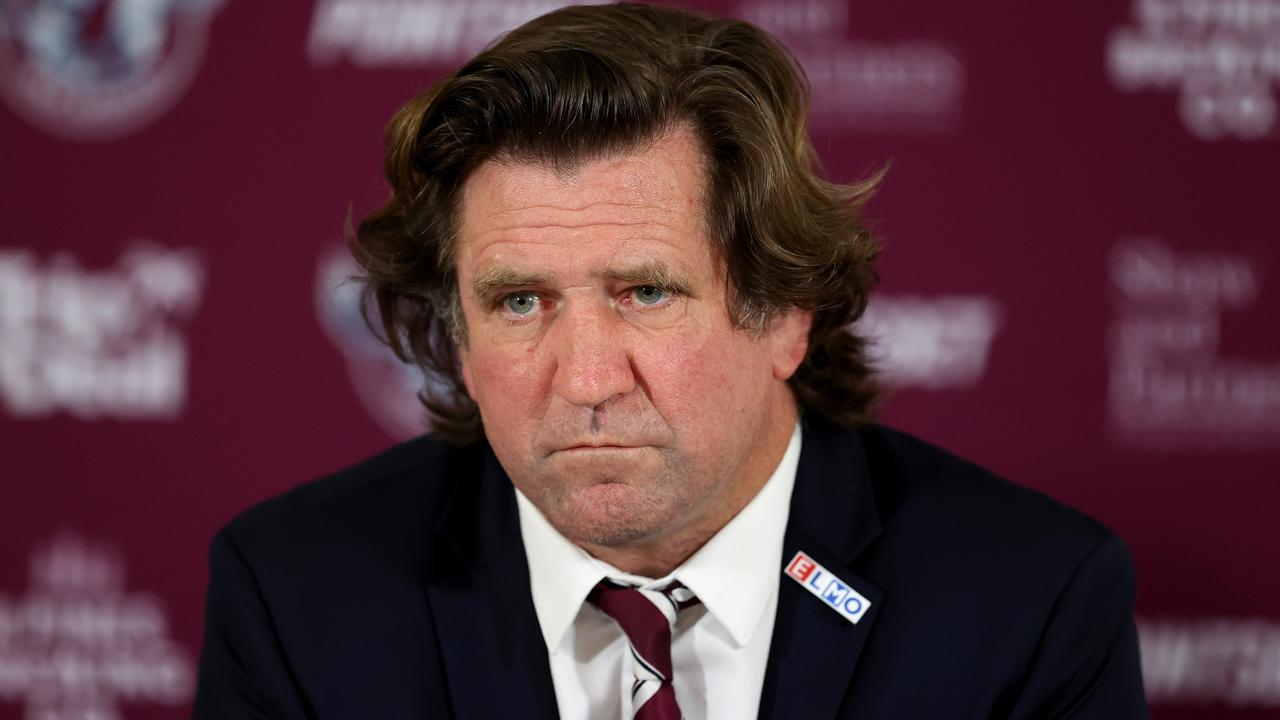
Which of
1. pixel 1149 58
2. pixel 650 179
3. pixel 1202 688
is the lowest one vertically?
pixel 1202 688

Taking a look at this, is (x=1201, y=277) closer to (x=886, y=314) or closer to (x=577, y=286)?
(x=886, y=314)

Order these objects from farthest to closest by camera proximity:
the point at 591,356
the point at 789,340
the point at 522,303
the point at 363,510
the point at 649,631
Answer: the point at 363,510 < the point at 789,340 < the point at 649,631 < the point at 522,303 < the point at 591,356

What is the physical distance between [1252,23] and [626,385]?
6.98 ft

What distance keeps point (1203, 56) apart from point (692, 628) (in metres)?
1.99

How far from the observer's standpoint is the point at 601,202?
6.20 feet

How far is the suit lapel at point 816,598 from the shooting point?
203 centimetres

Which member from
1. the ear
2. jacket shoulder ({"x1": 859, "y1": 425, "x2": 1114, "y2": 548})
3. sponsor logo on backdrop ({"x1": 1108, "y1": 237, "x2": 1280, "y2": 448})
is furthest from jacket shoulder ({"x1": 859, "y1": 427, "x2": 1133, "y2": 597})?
sponsor logo on backdrop ({"x1": 1108, "y1": 237, "x2": 1280, "y2": 448})

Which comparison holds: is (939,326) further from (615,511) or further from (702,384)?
(615,511)

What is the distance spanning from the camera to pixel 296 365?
128 inches

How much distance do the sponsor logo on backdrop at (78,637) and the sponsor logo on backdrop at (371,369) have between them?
73 centimetres

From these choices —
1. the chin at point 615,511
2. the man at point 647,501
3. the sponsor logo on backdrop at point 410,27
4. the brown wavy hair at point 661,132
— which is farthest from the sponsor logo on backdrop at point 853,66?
the chin at point 615,511

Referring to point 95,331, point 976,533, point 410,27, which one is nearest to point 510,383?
point 976,533

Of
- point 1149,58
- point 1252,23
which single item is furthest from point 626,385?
point 1252,23

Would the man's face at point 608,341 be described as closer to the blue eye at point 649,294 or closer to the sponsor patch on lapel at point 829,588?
the blue eye at point 649,294
